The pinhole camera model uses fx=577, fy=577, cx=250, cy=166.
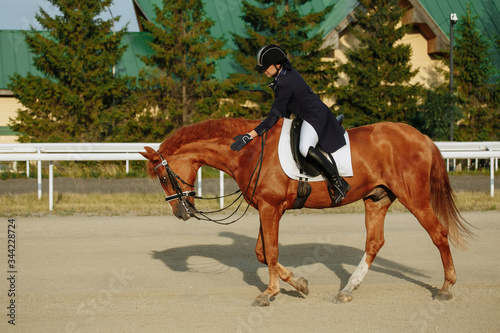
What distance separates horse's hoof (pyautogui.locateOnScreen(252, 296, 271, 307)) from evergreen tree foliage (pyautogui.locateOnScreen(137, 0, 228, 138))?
1727 cm

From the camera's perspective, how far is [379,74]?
79.1 feet

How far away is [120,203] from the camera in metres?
12.8

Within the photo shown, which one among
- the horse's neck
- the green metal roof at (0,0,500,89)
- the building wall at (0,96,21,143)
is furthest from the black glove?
the building wall at (0,96,21,143)

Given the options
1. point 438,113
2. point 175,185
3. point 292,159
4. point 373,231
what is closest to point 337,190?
point 292,159

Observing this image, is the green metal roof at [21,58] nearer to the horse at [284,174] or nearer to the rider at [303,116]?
the horse at [284,174]

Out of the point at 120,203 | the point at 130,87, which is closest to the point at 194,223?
the point at 120,203

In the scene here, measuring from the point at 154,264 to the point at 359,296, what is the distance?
2857 mm

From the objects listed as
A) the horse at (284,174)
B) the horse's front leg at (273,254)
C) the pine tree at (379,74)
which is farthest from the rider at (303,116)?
the pine tree at (379,74)

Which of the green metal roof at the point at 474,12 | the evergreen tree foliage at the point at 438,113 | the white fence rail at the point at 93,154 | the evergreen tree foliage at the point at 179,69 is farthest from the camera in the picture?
the green metal roof at the point at 474,12

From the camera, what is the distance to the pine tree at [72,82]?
2180 centimetres

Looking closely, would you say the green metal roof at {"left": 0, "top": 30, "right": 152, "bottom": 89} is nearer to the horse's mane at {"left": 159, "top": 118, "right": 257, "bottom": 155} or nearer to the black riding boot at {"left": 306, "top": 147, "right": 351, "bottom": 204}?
the horse's mane at {"left": 159, "top": 118, "right": 257, "bottom": 155}

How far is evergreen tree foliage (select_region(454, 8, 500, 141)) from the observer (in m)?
25.2

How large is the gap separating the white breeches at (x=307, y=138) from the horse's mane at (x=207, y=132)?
25.7 inches

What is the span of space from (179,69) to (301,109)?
17.4m
